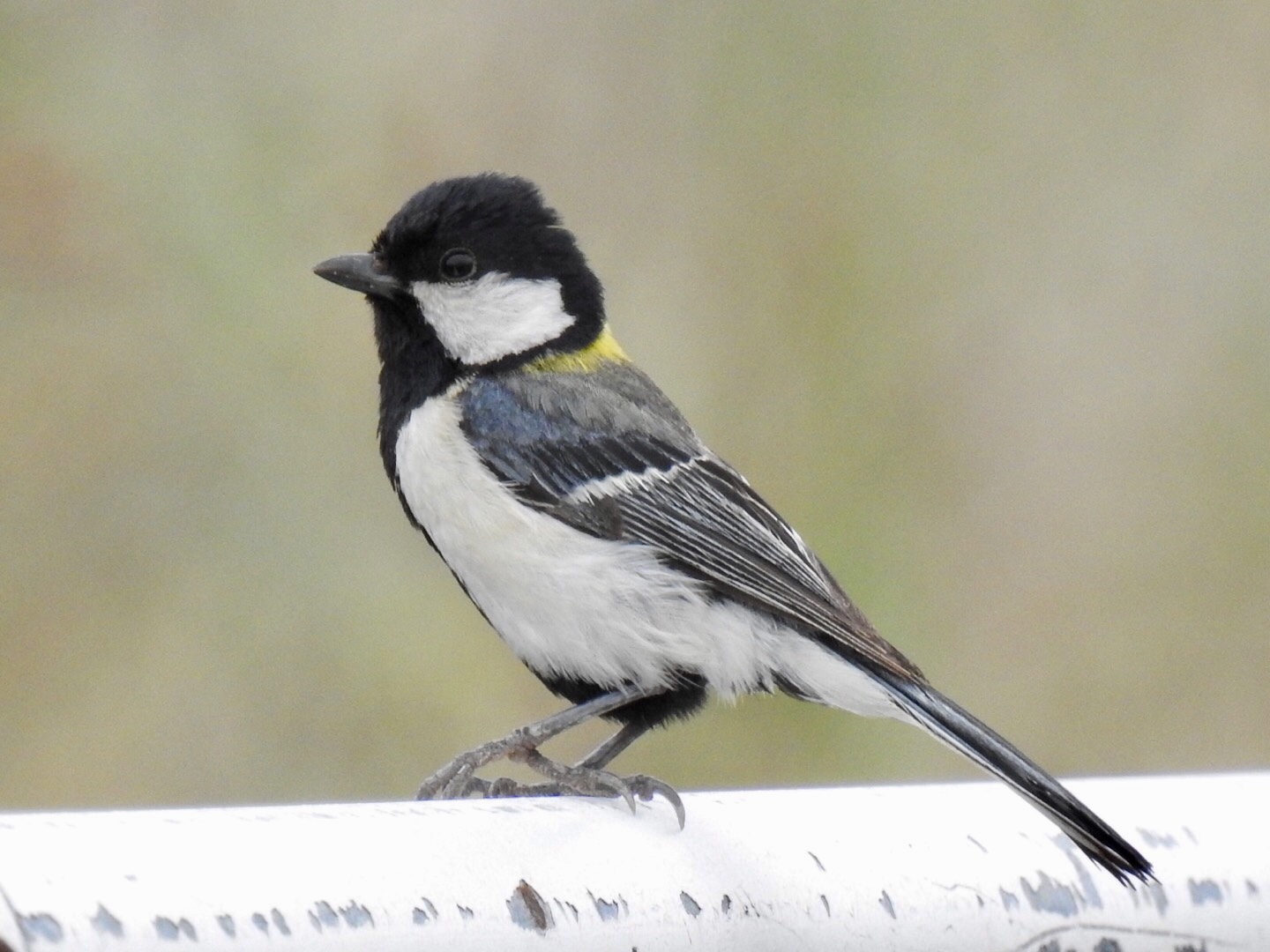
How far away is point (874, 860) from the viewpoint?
1.60m

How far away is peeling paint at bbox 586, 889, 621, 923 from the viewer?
146cm

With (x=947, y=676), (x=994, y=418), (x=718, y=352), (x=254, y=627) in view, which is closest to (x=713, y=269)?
(x=718, y=352)

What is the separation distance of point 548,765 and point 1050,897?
0.97 m

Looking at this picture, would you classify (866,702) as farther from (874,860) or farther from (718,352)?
(718,352)

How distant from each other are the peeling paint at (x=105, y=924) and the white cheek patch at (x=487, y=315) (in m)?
1.63

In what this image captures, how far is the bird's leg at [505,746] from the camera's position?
95.7 inches

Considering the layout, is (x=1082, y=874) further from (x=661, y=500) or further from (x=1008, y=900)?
(x=661, y=500)

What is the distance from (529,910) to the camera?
142cm

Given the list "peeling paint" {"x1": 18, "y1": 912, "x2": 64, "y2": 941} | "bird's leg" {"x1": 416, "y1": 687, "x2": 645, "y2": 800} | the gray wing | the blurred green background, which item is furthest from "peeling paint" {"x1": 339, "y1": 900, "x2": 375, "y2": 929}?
the blurred green background

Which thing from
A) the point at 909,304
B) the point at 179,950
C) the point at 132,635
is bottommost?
the point at 179,950

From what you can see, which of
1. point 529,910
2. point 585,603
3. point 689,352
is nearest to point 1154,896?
point 529,910

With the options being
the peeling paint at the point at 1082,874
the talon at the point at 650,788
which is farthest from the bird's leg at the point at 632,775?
the peeling paint at the point at 1082,874

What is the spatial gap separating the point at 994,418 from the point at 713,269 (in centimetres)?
74

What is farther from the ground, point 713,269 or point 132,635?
point 713,269
